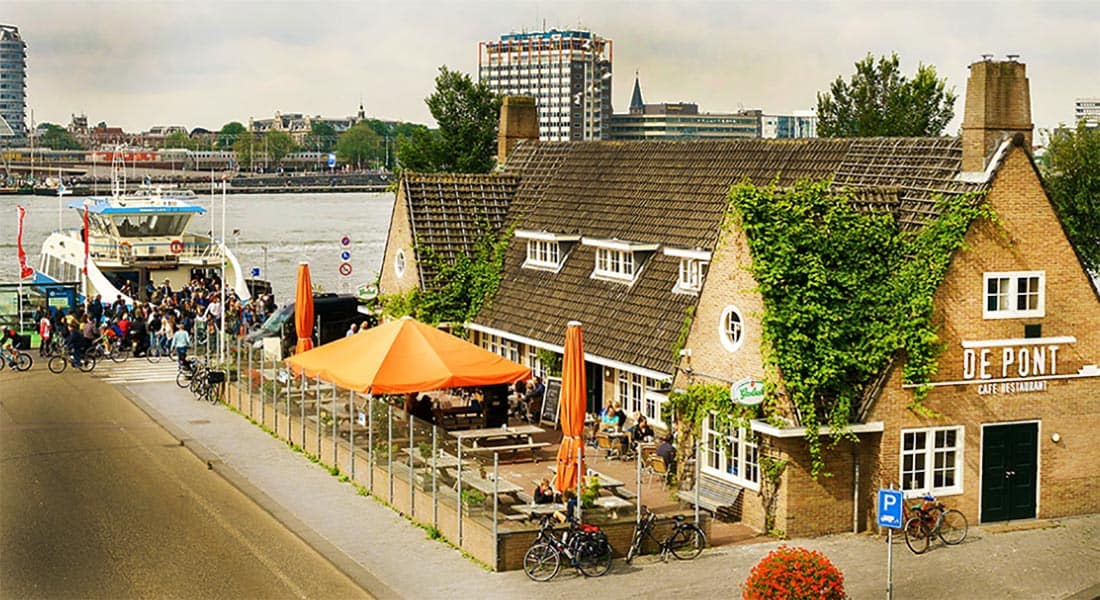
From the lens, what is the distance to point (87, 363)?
44.0 m

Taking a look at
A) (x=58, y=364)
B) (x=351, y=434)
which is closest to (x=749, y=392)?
(x=351, y=434)

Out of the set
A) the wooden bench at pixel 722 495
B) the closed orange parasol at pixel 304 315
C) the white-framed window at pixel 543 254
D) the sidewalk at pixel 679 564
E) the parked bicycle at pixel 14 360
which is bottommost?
the sidewalk at pixel 679 564

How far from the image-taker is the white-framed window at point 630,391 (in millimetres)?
31547

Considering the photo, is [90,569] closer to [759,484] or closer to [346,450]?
[346,450]

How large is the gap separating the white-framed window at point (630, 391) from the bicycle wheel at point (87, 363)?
18517mm

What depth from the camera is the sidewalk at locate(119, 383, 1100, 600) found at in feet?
71.4

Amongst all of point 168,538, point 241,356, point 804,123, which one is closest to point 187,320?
point 241,356

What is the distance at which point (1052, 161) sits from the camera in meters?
66.0

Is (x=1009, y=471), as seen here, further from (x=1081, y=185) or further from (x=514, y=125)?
(x=1081, y=185)

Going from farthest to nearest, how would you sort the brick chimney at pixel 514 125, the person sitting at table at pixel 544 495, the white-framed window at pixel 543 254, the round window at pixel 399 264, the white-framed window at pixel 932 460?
the brick chimney at pixel 514 125
the round window at pixel 399 264
the white-framed window at pixel 543 254
the white-framed window at pixel 932 460
the person sitting at table at pixel 544 495

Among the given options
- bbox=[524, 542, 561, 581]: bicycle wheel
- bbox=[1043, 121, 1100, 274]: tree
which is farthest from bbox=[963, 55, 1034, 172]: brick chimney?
bbox=[1043, 121, 1100, 274]: tree

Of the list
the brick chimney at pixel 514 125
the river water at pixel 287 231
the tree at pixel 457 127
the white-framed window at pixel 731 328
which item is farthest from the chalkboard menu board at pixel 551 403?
the river water at pixel 287 231

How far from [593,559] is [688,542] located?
6.32ft

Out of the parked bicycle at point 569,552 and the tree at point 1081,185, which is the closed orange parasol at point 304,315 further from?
the tree at point 1081,185
